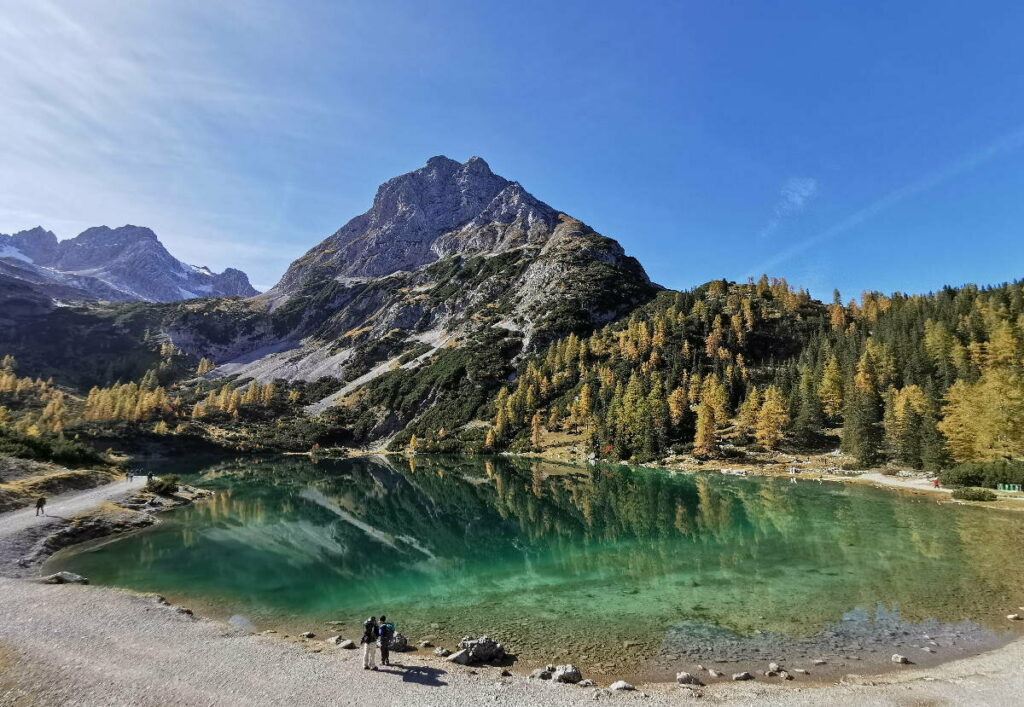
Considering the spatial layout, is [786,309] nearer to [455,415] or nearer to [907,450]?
[907,450]

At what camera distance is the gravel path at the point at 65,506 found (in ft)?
119

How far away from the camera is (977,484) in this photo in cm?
5550

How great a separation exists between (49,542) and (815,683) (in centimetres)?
4882

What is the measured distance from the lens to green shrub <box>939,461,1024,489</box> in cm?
5222

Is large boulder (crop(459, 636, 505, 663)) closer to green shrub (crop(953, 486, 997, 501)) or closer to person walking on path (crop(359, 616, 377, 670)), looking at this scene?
person walking on path (crop(359, 616, 377, 670))

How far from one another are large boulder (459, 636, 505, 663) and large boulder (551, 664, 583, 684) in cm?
263

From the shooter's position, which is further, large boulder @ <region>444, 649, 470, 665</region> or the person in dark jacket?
large boulder @ <region>444, 649, 470, 665</region>

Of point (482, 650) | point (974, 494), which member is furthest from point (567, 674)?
point (974, 494)

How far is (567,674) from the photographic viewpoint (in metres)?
16.4

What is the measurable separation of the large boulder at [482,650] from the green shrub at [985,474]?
65369 mm

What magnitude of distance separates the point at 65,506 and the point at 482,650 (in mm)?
49890

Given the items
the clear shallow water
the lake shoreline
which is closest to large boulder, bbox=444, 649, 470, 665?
the lake shoreline

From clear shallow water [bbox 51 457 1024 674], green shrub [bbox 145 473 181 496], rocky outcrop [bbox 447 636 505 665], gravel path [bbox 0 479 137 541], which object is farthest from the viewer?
green shrub [bbox 145 473 181 496]

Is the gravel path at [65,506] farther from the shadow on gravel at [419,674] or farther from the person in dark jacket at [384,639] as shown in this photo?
the shadow on gravel at [419,674]
